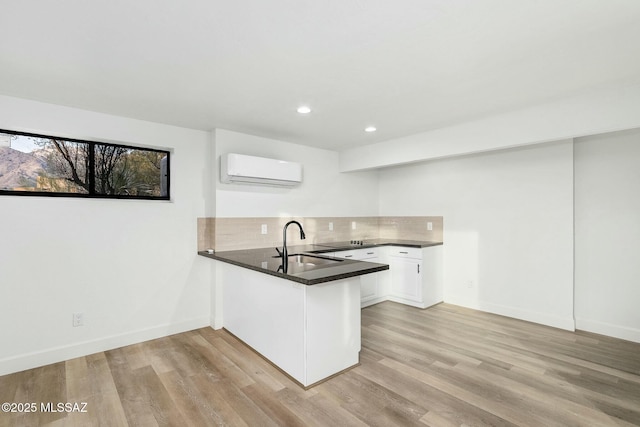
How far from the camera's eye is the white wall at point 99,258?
256 cm

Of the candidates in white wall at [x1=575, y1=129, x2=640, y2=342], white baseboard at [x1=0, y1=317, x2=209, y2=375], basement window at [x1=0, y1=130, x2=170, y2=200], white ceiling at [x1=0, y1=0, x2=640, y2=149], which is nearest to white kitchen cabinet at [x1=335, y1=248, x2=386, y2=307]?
white ceiling at [x1=0, y1=0, x2=640, y2=149]

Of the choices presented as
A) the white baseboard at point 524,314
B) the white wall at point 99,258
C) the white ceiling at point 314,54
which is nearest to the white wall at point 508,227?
the white baseboard at point 524,314

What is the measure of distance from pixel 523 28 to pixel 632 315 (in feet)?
10.3

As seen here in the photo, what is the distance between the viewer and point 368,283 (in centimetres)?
419

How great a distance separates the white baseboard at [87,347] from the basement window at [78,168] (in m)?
1.37

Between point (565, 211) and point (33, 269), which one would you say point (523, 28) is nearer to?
point (565, 211)

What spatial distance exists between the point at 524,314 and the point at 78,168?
16.6 feet

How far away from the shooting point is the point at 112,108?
110 inches

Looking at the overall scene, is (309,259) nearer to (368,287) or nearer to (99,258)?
(368,287)

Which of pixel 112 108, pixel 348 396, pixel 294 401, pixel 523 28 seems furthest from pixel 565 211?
pixel 112 108

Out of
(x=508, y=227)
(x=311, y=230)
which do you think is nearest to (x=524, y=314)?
(x=508, y=227)

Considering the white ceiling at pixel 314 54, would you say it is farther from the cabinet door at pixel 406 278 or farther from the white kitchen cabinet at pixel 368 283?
the cabinet door at pixel 406 278

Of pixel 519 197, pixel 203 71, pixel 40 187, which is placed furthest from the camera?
pixel 519 197

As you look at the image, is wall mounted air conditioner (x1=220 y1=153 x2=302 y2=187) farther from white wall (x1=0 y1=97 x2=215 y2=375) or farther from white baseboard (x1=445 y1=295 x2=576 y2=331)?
white baseboard (x1=445 y1=295 x2=576 y2=331)
